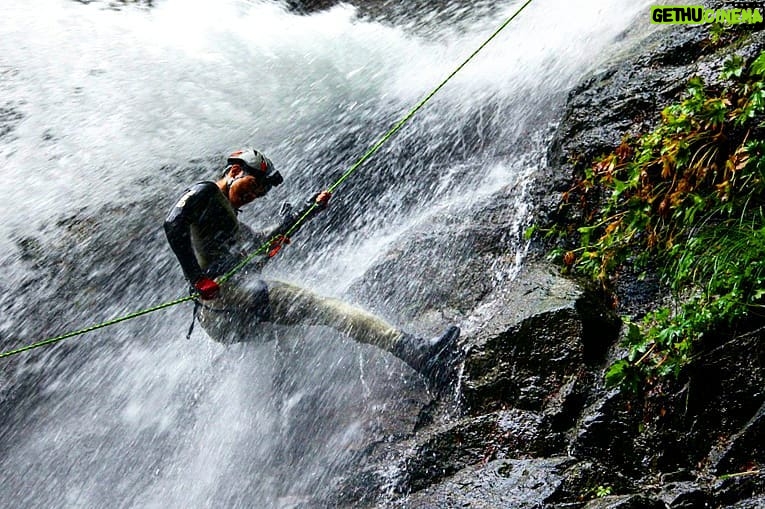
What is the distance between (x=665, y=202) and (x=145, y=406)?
563 cm

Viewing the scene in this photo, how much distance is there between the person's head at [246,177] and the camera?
5742 millimetres

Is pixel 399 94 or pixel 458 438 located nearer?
pixel 458 438

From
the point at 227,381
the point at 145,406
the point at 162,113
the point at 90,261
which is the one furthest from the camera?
the point at 162,113

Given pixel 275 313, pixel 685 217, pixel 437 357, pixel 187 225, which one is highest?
pixel 187 225

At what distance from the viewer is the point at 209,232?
562 centimetres

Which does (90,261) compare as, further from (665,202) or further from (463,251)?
(665,202)

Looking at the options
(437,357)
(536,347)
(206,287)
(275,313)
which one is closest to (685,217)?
(536,347)

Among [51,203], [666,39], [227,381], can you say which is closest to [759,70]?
[666,39]

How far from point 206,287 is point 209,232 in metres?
0.53

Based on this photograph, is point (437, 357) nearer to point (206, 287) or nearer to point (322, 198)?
point (322, 198)

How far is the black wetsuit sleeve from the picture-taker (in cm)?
530

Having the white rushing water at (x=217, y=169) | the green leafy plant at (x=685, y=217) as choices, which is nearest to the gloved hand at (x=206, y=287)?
the white rushing water at (x=217, y=169)

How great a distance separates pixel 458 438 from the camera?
4.39 m

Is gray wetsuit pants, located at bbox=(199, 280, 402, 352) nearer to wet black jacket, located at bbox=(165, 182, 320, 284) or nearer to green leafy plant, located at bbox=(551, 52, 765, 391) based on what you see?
wet black jacket, located at bbox=(165, 182, 320, 284)
